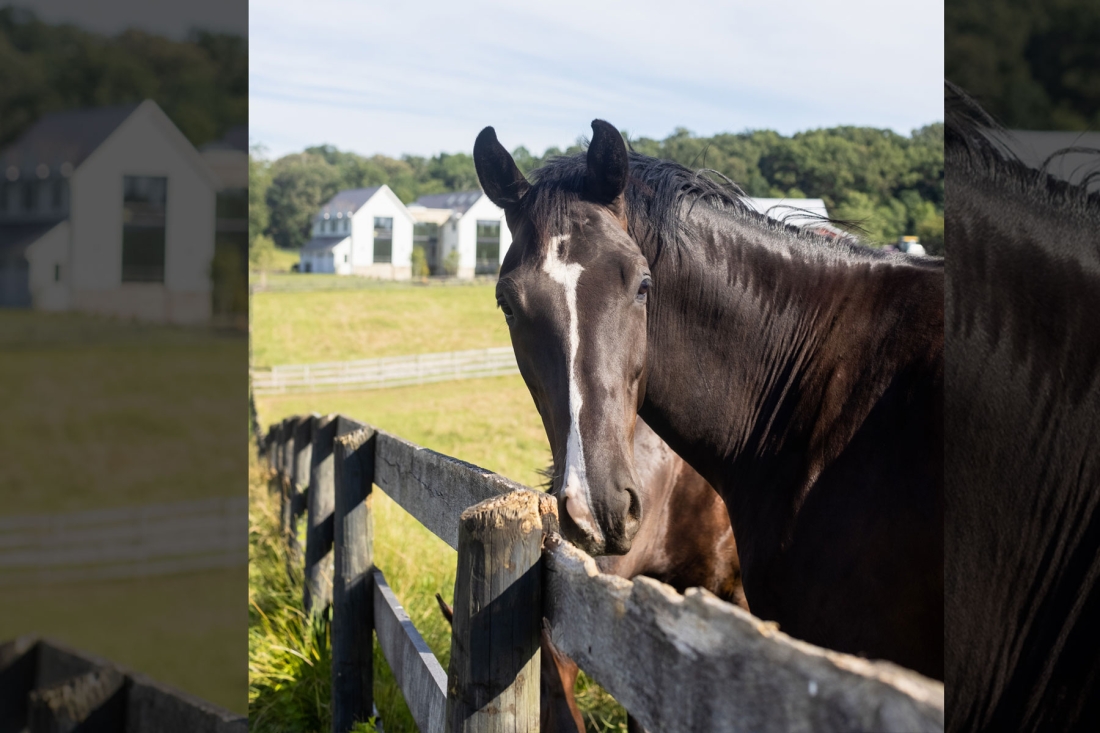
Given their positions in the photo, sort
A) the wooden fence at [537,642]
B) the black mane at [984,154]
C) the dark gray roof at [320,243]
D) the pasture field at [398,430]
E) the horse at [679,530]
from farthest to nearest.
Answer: the dark gray roof at [320,243] < the pasture field at [398,430] < the horse at [679,530] < the wooden fence at [537,642] < the black mane at [984,154]

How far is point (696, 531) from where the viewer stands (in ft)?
9.59

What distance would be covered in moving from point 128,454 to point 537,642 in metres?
0.73

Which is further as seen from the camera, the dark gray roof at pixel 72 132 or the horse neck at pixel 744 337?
the horse neck at pixel 744 337

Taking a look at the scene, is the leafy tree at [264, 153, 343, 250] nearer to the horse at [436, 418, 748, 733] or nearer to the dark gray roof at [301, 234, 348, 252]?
the dark gray roof at [301, 234, 348, 252]

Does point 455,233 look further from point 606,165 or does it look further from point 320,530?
point 606,165

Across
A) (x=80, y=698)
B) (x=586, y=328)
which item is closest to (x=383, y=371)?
(x=586, y=328)

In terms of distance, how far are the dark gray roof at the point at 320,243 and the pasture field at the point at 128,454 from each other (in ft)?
27.3

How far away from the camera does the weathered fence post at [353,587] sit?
9.57 feet

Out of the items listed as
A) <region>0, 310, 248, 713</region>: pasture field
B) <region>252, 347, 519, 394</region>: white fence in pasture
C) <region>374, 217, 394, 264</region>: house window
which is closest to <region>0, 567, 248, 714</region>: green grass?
<region>0, 310, 248, 713</region>: pasture field

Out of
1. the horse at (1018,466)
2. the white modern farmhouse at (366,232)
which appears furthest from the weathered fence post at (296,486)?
the horse at (1018,466)

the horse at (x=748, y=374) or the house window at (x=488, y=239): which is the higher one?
the house window at (x=488, y=239)

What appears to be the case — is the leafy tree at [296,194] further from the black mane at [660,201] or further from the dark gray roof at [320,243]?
the black mane at [660,201]

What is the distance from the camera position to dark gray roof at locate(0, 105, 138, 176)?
100 cm

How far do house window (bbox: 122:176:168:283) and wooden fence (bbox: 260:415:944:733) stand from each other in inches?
25.4
